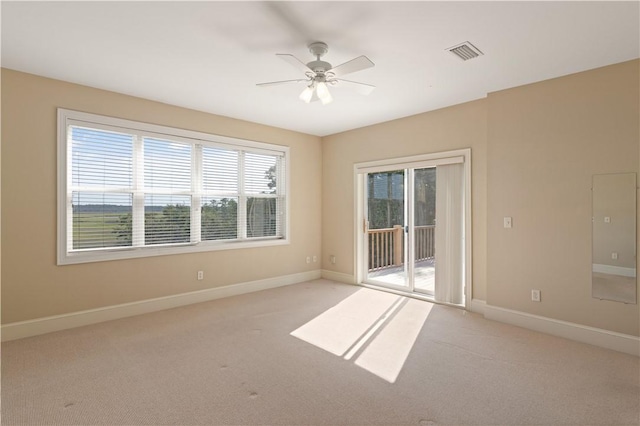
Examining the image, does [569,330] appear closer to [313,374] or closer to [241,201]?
[313,374]

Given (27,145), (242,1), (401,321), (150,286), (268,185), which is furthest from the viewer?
(268,185)

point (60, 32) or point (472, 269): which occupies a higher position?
point (60, 32)

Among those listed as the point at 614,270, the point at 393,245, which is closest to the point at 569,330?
the point at 614,270

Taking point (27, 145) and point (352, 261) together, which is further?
point (352, 261)

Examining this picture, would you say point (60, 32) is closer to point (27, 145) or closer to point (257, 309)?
point (27, 145)

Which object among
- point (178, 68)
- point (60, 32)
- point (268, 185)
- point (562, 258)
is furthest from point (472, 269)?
point (60, 32)

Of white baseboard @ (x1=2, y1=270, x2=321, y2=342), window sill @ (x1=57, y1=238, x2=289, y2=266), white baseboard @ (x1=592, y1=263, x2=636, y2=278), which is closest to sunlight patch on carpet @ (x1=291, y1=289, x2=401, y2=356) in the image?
white baseboard @ (x1=2, y1=270, x2=321, y2=342)

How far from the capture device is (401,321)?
3777mm

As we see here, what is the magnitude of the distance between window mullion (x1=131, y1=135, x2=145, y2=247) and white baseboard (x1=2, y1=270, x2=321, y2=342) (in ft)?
2.58

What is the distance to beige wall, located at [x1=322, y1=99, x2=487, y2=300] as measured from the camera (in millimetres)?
4102

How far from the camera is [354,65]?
2.59 metres

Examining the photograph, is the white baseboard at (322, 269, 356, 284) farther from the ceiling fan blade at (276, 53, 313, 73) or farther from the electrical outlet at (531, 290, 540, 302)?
the ceiling fan blade at (276, 53, 313, 73)

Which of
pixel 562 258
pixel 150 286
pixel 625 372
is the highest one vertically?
pixel 562 258

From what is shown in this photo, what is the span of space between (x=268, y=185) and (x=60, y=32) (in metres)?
3.31
